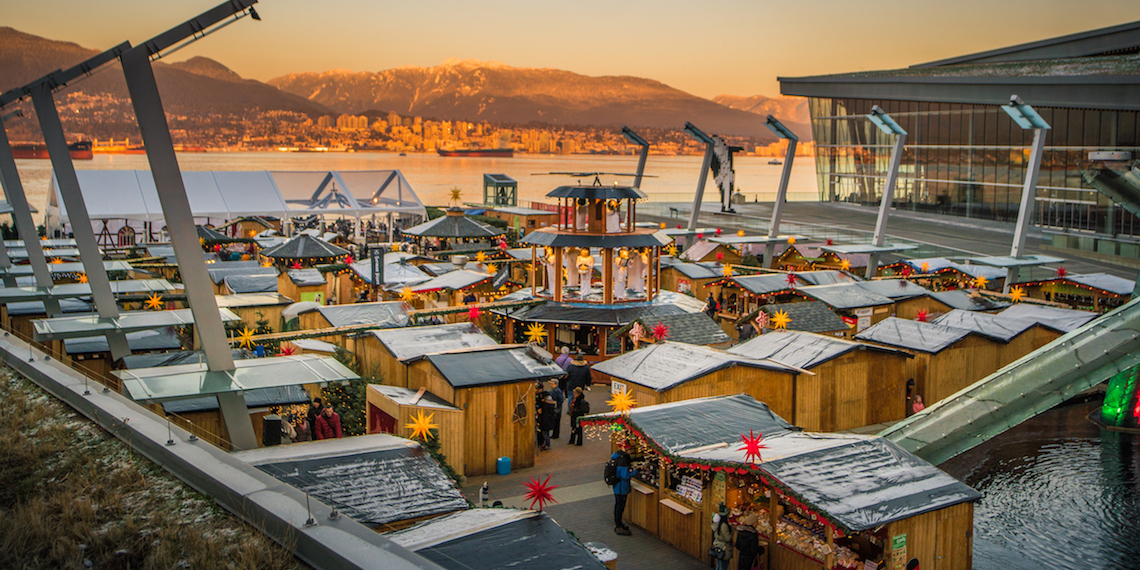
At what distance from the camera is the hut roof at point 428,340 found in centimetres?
1662

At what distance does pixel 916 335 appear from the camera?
19766 mm

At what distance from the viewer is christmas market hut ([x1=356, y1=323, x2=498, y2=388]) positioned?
54.9 ft

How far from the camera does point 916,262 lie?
33.3 metres

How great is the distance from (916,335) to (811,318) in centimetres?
331

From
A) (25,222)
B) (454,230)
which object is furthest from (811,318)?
(454,230)

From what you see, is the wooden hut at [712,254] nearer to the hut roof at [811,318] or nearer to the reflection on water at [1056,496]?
the hut roof at [811,318]

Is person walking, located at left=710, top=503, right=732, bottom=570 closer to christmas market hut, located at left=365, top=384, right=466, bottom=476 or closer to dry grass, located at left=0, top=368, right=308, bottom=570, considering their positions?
christmas market hut, located at left=365, top=384, right=466, bottom=476

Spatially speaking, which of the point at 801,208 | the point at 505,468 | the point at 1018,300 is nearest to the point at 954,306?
the point at 1018,300

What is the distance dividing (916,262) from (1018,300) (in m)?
6.46

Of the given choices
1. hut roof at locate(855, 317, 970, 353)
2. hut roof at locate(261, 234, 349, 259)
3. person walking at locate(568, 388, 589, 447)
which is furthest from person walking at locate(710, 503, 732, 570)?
hut roof at locate(261, 234, 349, 259)

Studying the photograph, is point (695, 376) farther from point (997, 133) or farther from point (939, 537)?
point (997, 133)

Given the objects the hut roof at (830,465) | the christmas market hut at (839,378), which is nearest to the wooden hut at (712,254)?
the christmas market hut at (839,378)

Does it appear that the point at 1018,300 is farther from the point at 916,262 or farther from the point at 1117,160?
the point at 1117,160

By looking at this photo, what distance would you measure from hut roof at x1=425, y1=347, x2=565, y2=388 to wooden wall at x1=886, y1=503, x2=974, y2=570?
703 cm
